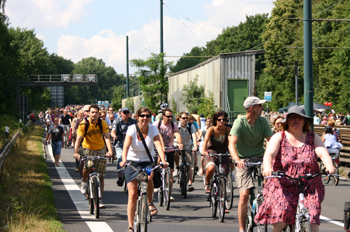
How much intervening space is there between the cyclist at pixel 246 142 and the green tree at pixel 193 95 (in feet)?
90.0

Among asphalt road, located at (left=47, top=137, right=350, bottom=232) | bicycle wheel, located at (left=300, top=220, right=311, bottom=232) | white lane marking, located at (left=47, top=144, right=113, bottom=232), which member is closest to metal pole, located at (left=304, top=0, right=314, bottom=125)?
asphalt road, located at (left=47, top=137, right=350, bottom=232)

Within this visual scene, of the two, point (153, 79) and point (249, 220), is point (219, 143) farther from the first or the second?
point (153, 79)

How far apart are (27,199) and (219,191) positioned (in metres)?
3.67

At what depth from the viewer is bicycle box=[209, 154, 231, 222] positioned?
841 cm

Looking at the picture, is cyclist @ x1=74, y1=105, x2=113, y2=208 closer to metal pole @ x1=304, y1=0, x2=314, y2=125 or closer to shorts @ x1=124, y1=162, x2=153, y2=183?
shorts @ x1=124, y1=162, x2=153, y2=183

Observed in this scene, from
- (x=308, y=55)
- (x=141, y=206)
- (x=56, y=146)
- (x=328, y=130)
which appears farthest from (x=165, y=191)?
(x=56, y=146)

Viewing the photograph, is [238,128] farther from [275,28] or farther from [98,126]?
[275,28]

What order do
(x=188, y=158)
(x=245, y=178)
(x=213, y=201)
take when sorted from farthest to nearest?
(x=188, y=158) < (x=213, y=201) < (x=245, y=178)

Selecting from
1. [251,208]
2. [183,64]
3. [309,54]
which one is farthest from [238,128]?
[183,64]

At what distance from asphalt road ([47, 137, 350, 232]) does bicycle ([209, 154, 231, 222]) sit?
167 mm

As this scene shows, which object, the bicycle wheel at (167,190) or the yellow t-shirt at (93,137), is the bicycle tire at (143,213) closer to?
the yellow t-shirt at (93,137)

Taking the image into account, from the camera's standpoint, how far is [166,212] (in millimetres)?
9344

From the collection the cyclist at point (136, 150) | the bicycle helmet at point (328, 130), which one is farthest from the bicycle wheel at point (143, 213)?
the bicycle helmet at point (328, 130)

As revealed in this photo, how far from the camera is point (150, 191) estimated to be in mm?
7438
